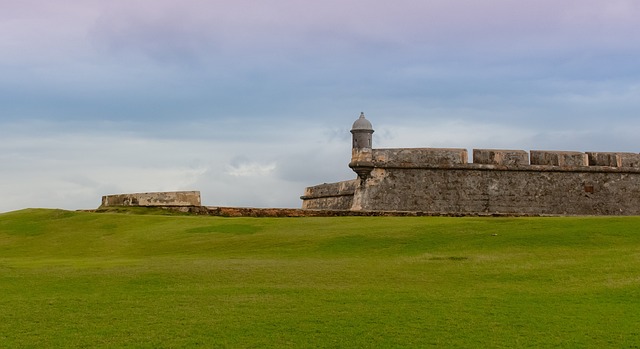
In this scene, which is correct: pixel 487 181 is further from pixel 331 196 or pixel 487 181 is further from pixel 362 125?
pixel 331 196

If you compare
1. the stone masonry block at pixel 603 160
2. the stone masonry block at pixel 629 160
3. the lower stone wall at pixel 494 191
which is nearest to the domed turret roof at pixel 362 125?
the lower stone wall at pixel 494 191

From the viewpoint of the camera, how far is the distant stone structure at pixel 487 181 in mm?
27438

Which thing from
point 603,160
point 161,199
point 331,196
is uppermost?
point 603,160

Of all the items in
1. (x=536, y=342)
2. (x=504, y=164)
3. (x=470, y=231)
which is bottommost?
(x=536, y=342)

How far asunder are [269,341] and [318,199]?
28849mm

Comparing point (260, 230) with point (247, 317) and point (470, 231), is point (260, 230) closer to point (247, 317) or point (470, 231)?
point (470, 231)

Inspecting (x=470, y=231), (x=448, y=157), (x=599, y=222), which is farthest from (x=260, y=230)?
(x=448, y=157)

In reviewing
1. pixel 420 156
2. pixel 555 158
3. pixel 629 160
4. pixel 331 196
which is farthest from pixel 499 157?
pixel 331 196

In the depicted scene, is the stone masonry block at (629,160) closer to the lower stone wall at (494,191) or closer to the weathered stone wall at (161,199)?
the lower stone wall at (494,191)

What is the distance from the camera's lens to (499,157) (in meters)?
28.0

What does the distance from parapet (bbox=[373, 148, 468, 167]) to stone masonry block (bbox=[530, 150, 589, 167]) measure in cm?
271

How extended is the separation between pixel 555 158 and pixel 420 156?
505 cm

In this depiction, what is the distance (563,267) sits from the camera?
530 inches

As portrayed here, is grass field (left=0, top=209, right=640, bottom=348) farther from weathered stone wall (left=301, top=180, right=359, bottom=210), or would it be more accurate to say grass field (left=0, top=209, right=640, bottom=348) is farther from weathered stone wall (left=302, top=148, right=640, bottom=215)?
weathered stone wall (left=301, top=180, right=359, bottom=210)
